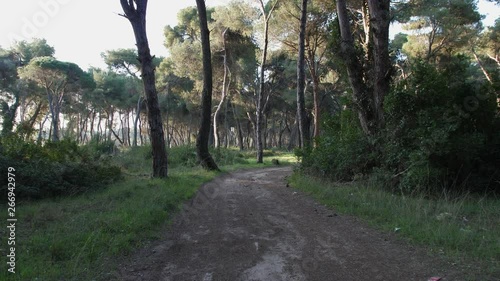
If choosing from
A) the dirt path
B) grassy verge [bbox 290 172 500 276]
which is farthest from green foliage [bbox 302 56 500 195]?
the dirt path

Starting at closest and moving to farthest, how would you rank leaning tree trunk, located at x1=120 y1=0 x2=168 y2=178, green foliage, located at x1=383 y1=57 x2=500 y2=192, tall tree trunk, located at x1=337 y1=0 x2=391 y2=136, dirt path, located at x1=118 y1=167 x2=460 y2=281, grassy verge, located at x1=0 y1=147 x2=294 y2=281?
grassy verge, located at x1=0 y1=147 x2=294 y2=281, dirt path, located at x1=118 y1=167 x2=460 y2=281, green foliage, located at x1=383 y1=57 x2=500 y2=192, tall tree trunk, located at x1=337 y1=0 x2=391 y2=136, leaning tree trunk, located at x1=120 y1=0 x2=168 y2=178

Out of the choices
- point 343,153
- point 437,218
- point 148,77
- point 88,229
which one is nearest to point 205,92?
point 148,77

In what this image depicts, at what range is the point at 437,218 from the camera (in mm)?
6176

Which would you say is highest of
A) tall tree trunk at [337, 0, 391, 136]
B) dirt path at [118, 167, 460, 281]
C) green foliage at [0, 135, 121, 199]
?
tall tree trunk at [337, 0, 391, 136]

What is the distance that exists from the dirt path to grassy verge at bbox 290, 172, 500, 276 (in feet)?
1.08

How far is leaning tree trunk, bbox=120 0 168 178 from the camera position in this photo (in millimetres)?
11852

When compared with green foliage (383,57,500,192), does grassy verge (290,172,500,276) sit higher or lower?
lower

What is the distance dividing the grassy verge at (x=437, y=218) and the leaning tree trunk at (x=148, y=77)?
18.9 ft

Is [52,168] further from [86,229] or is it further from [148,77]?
[86,229]

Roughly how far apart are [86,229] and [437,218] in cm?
602

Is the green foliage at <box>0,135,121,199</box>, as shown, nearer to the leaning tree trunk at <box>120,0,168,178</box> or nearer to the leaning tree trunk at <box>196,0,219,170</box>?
the leaning tree trunk at <box>120,0,168,178</box>

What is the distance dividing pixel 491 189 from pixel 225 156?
1745 cm

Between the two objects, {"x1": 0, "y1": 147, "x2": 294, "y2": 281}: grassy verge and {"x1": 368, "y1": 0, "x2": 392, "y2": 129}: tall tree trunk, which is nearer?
{"x1": 0, "y1": 147, "x2": 294, "y2": 281}: grassy verge

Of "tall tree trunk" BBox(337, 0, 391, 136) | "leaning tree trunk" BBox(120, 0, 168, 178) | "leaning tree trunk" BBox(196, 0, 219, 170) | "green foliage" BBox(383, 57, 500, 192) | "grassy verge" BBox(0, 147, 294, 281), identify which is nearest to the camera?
"grassy verge" BBox(0, 147, 294, 281)
